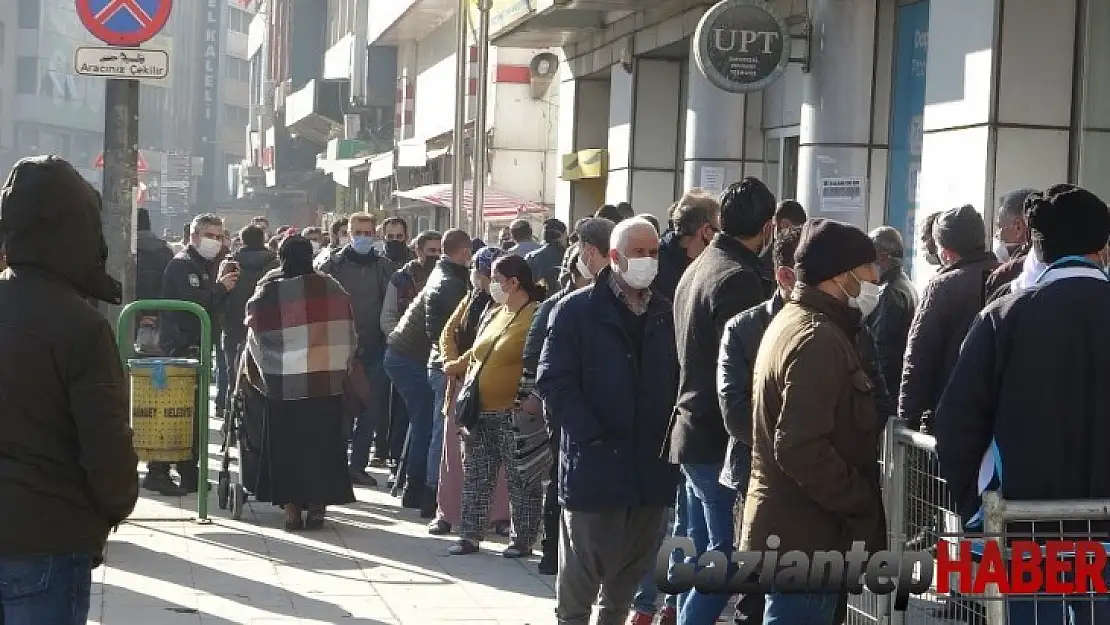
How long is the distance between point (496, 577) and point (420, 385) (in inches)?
120

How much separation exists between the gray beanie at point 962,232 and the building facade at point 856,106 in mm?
3772

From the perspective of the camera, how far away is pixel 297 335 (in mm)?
11555

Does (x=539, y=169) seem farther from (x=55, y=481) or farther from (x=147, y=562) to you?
(x=55, y=481)

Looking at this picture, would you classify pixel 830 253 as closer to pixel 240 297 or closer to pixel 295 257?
pixel 295 257

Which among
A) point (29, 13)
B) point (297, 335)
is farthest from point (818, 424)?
point (29, 13)

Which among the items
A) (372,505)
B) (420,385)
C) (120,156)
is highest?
(120,156)

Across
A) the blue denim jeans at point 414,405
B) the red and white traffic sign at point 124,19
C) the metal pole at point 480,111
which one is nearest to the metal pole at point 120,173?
the red and white traffic sign at point 124,19

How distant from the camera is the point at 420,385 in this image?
1304 cm

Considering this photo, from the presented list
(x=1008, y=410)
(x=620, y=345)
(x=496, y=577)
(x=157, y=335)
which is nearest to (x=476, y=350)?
(x=496, y=577)

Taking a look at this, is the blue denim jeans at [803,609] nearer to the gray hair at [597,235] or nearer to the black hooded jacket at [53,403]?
the black hooded jacket at [53,403]

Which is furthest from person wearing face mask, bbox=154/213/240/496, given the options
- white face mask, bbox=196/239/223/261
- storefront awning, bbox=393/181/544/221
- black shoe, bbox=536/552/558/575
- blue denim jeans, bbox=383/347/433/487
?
storefront awning, bbox=393/181/544/221

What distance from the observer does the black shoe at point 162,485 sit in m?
13.0

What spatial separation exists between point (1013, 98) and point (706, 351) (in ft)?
18.4

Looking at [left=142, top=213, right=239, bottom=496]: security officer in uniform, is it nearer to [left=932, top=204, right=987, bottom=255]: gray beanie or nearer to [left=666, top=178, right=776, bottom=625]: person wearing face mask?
[left=932, top=204, right=987, bottom=255]: gray beanie
